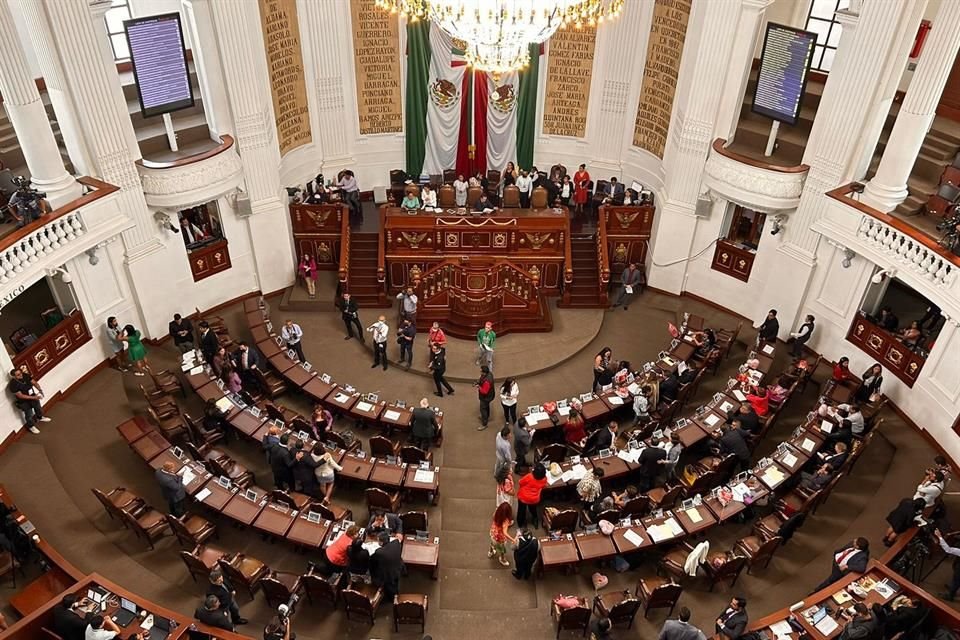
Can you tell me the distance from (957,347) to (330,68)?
48.5ft

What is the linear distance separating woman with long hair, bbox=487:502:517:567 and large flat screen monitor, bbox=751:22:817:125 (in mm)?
10092

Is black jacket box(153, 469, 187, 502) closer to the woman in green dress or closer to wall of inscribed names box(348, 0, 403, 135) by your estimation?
the woman in green dress

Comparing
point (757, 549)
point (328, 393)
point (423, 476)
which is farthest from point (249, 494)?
point (757, 549)

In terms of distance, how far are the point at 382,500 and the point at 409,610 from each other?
2.15 metres

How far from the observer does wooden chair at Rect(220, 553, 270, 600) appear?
445 inches

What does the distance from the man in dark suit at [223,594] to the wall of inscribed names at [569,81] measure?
558 inches

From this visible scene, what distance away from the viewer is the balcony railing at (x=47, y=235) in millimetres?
12766

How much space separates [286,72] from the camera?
695 inches

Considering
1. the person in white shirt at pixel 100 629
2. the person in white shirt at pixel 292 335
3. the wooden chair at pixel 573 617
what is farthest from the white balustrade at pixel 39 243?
the wooden chair at pixel 573 617

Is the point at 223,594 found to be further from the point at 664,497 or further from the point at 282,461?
the point at 664,497

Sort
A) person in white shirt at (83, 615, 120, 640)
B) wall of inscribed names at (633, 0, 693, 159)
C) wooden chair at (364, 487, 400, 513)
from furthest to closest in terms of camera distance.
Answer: wall of inscribed names at (633, 0, 693, 159), wooden chair at (364, 487, 400, 513), person in white shirt at (83, 615, 120, 640)

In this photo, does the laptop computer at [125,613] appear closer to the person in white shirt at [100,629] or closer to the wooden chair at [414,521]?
the person in white shirt at [100,629]

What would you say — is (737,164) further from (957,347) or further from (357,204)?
(357,204)

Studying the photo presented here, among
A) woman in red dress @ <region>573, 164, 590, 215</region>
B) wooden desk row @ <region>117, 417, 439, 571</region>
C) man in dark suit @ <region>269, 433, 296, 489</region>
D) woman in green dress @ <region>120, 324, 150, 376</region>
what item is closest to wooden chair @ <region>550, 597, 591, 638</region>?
wooden desk row @ <region>117, 417, 439, 571</region>
